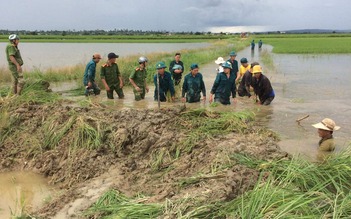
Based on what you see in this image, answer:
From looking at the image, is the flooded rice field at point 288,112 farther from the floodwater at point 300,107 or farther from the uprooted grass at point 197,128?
the uprooted grass at point 197,128

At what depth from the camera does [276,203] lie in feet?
10.5

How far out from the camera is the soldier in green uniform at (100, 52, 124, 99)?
943 cm

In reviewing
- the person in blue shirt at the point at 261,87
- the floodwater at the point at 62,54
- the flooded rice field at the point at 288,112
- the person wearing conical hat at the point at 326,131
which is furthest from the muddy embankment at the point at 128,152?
the floodwater at the point at 62,54

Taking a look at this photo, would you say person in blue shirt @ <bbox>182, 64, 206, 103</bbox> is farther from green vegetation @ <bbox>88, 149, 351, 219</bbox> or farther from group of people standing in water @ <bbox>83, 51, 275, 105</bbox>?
green vegetation @ <bbox>88, 149, 351, 219</bbox>

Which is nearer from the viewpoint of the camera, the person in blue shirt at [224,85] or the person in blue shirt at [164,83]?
the person in blue shirt at [224,85]

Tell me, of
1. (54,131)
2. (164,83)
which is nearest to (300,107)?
(164,83)

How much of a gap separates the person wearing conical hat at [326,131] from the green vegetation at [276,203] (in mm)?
1680

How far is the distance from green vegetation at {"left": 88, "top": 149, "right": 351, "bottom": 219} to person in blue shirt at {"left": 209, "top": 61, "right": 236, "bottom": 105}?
443 cm

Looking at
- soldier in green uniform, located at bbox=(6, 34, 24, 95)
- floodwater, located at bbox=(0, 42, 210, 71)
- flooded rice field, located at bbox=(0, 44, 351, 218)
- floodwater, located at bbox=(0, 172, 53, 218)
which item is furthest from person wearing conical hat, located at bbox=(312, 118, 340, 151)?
floodwater, located at bbox=(0, 42, 210, 71)

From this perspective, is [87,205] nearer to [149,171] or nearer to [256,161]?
[149,171]

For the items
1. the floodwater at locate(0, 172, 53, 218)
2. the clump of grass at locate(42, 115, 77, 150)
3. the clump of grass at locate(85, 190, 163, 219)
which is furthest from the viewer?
the clump of grass at locate(42, 115, 77, 150)

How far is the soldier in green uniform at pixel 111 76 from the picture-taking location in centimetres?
943

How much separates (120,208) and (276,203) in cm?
156

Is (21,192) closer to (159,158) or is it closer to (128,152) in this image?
(128,152)
